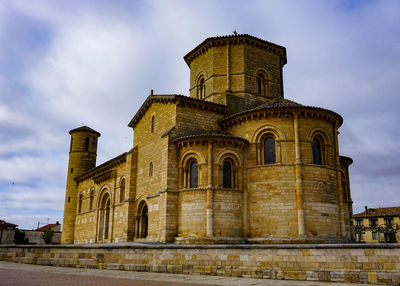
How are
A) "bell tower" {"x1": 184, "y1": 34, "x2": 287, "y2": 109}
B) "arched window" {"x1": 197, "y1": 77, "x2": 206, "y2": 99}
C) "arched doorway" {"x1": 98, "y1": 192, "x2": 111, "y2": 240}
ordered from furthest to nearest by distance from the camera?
1. "arched doorway" {"x1": 98, "y1": 192, "x2": 111, "y2": 240}
2. "arched window" {"x1": 197, "y1": 77, "x2": 206, "y2": 99}
3. "bell tower" {"x1": 184, "y1": 34, "x2": 287, "y2": 109}

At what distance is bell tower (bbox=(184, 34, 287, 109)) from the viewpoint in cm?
2481

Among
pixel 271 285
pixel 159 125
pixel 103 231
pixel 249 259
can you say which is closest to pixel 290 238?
pixel 249 259

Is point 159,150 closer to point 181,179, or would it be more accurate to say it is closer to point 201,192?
point 181,179

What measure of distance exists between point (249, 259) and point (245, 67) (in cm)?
1589

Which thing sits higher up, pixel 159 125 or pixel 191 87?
pixel 191 87

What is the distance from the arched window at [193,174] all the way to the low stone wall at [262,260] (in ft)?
19.6

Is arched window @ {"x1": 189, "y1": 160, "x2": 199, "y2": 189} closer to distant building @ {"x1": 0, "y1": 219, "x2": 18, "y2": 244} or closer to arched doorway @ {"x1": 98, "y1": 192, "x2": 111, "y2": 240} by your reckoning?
arched doorway @ {"x1": 98, "y1": 192, "x2": 111, "y2": 240}

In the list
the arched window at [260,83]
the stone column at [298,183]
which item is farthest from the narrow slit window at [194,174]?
the arched window at [260,83]

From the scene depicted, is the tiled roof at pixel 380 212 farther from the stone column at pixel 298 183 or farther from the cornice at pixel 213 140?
the cornice at pixel 213 140

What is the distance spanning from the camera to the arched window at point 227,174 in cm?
1938

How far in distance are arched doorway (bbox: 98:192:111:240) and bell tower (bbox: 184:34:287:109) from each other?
1203cm

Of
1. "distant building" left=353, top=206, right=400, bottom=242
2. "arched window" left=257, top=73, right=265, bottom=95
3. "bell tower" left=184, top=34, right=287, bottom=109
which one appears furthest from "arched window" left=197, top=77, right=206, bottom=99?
"distant building" left=353, top=206, right=400, bottom=242

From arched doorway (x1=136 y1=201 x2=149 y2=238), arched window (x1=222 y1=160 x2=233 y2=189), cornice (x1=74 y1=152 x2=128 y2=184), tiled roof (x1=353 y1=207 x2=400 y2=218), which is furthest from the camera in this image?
tiled roof (x1=353 y1=207 x2=400 y2=218)

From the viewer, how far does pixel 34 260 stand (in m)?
18.0
